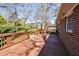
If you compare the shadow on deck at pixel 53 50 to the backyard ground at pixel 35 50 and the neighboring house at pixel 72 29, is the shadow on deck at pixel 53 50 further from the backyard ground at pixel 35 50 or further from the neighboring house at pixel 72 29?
the neighboring house at pixel 72 29

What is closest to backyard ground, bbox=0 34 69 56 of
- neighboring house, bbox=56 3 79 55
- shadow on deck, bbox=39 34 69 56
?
shadow on deck, bbox=39 34 69 56

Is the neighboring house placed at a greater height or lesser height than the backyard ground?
greater

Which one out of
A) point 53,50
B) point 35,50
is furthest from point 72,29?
point 35,50

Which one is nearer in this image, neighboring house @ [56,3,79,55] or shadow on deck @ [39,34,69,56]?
neighboring house @ [56,3,79,55]

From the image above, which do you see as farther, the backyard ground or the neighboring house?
the backyard ground

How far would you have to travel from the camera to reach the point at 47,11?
1059 centimetres

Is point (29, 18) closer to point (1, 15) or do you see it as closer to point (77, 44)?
point (1, 15)

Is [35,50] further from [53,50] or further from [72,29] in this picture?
[72,29]

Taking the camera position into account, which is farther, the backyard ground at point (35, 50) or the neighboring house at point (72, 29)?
the backyard ground at point (35, 50)

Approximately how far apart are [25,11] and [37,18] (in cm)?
98

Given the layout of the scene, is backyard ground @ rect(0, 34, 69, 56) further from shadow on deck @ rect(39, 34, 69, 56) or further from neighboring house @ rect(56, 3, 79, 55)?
neighboring house @ rect(56, 3, 79, 55)

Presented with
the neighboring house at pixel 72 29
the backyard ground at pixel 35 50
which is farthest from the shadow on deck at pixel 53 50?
the neighboring house at pixel 72 29

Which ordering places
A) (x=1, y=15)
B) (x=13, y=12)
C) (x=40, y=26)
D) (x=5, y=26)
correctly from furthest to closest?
(x=40, y=26) → (x=13, y=12) → (x=1, y=15) → (x=5, y=26)

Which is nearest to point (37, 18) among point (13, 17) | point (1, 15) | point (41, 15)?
point (41, 15)
